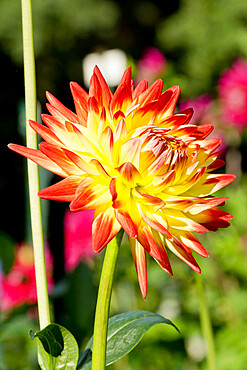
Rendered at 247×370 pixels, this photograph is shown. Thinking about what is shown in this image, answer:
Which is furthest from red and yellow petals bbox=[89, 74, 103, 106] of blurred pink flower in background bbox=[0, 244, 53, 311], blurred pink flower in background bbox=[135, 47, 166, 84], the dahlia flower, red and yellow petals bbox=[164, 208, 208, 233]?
blurred pink flower in background bbox=[135, 47, 166, 84]

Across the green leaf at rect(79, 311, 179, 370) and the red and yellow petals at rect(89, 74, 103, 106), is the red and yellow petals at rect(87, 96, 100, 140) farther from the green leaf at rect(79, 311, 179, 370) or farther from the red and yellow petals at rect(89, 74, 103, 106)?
the green leaf at rect(79, 311, 179, 370)

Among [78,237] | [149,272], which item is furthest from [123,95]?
[149,272]

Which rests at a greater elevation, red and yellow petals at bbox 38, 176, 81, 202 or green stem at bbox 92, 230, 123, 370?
red and yellow petals at bbox 38, 176, 81, 202

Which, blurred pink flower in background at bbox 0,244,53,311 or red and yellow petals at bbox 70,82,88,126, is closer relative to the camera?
red and yellow petals at bbox 70,82,88,126

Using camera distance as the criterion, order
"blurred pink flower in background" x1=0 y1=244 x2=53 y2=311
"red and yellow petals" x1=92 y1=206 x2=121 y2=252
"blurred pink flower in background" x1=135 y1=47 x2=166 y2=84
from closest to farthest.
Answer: "red and yellow petals" x1=92 y1=206 x2=121 y2=252 → "blurred pink flower in background" x1=0 y1=244 x2=53 y2=311 → "blurred pink flower in background" x1=135 y1=47 x2=166 y2=84

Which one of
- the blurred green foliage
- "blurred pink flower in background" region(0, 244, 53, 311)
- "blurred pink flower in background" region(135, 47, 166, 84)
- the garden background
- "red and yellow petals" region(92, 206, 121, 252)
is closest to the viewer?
"red and yellow petals" region(92, 206, 121, 252)

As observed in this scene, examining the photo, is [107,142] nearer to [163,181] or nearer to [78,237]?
[163,181]

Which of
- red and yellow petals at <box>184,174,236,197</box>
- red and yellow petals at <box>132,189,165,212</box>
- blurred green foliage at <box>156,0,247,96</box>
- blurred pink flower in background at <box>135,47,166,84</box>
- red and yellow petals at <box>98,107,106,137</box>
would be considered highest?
blurred green foliage at <box>156,0,247,96</box>

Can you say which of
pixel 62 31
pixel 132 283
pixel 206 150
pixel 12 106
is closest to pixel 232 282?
pixel 132 283
